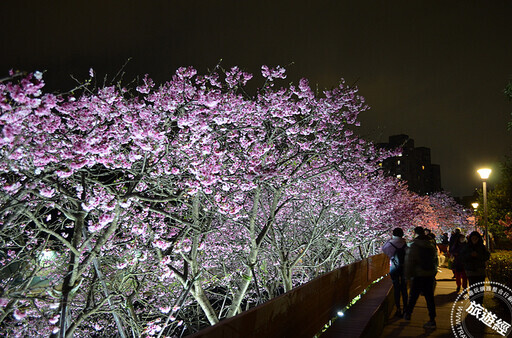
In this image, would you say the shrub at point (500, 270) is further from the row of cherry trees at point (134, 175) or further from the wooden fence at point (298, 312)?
the row of cherry trees at point (134, 175)

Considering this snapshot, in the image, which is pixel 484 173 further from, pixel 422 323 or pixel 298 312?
pixel 298 312

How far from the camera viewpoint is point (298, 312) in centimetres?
483

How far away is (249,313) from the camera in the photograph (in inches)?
137

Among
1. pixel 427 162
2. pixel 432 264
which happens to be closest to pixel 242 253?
pixel 432 264

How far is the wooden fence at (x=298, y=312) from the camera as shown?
3287 millimetres

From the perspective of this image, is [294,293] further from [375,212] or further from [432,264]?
[375,212]

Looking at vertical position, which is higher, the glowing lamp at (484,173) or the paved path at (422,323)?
the glowing lamp at (484,173)

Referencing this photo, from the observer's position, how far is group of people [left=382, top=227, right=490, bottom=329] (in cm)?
637

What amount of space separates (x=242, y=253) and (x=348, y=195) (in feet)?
14.6

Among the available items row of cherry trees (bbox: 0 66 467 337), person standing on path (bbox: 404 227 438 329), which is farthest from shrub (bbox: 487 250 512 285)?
row of cherry trees (bbox: 0 66 467 337)

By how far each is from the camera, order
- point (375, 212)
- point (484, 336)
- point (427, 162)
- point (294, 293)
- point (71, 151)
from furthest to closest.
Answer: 1. point (427, 162)
2. point (375, 212)
3. point (484, 336)
4. point (71, 151)
5. point (294, 293)

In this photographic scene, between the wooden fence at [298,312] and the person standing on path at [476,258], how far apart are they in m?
2.32

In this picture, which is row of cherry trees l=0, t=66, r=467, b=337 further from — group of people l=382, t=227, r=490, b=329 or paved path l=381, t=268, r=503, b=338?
paved path l=381, t=268, r=503, b=338

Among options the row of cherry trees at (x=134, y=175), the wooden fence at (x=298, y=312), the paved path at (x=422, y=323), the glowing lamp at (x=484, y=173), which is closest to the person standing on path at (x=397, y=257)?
the paved path at (x=422, y=323)
